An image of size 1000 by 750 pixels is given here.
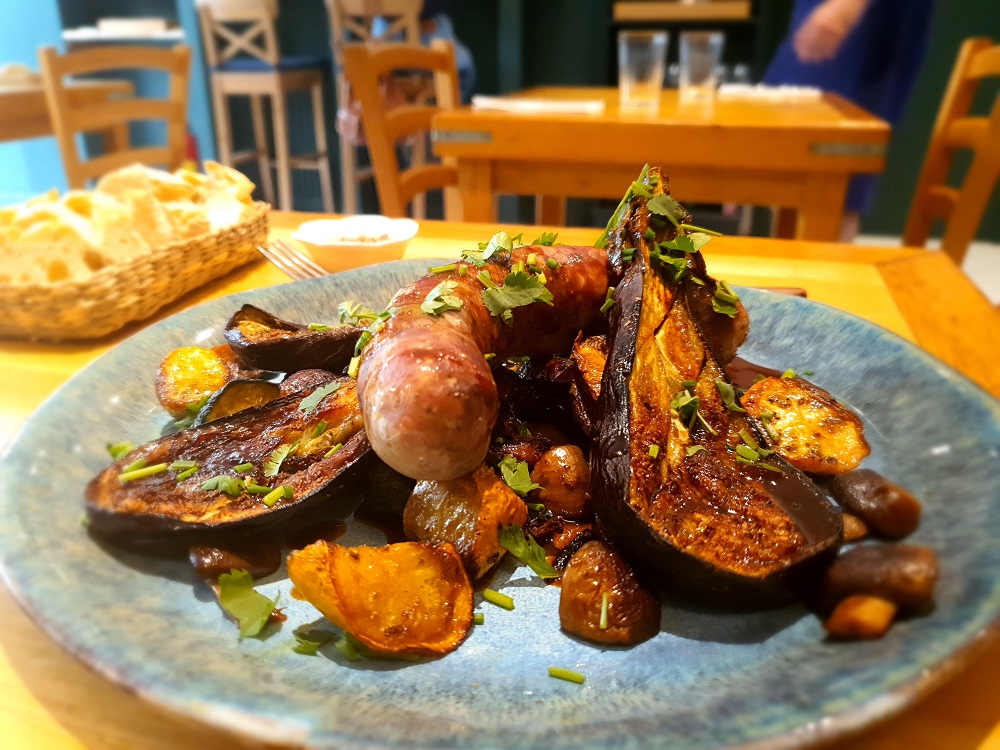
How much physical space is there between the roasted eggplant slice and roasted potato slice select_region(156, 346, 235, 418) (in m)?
0.04

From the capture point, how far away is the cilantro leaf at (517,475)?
0.91m

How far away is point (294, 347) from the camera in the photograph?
115cm

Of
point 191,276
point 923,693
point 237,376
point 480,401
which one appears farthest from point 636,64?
point 923,693

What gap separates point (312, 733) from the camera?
55cm

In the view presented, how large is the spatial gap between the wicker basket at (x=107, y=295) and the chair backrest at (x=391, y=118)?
65.9 inches

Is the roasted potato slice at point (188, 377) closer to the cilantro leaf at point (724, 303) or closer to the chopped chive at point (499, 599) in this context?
the chopped chive at point (499, 599)

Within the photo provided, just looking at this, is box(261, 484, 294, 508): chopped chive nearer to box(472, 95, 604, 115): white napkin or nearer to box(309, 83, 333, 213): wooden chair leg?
box(472, 95, 604, 115): white napkin

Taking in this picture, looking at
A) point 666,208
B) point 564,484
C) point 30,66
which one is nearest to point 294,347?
point 564,484

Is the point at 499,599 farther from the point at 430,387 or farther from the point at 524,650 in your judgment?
the point at 430,387

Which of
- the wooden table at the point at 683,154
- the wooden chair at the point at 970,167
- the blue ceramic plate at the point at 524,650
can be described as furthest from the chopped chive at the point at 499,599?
the wooden chair at the point at 970,167

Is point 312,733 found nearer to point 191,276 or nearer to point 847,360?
point 847,360

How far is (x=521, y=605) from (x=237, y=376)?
634 mm

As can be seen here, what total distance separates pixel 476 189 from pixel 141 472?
2.60m

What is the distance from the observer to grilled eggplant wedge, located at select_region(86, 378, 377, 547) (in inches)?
32.0
